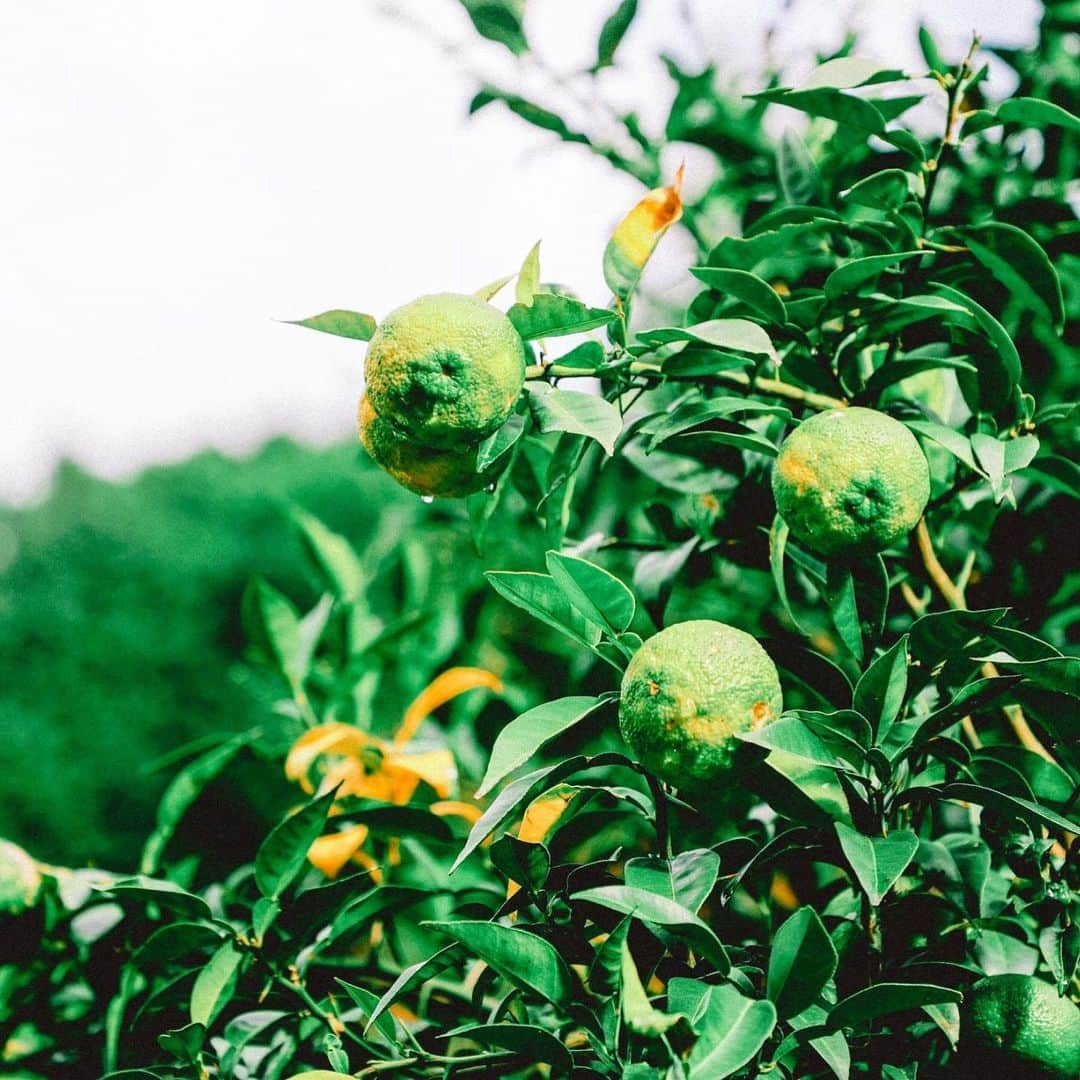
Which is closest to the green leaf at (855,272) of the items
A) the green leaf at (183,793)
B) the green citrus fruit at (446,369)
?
the green citrus fruit at (446,369)

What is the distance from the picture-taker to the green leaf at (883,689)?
0.58 metres

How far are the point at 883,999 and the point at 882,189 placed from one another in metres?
0.56

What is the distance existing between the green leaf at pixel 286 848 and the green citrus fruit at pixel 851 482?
15.6 inches

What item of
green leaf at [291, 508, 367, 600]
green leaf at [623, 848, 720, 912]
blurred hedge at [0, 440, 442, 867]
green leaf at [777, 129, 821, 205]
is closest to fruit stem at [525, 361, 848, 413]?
green leaf at [777, 129, 821, 205]

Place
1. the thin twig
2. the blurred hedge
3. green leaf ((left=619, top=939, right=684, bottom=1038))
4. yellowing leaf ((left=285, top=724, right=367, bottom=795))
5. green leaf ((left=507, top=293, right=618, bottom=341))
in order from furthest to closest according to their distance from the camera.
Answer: the blurred hedge
yellowing leaf ((left=285, top=724, right=367, bottom=795))
the thin twig
green leaf ((left=507, top=293, right=618, bottom=341))
green leaf ((left=619, top=939, right=684, bottom=1038))

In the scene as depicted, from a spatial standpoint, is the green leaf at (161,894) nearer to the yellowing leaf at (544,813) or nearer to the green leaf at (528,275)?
the yellowing leaf at (544,813)

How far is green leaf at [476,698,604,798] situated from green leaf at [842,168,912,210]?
0.36 meters

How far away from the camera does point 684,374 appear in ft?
2.28

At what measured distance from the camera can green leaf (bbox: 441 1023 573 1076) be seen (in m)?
0.51

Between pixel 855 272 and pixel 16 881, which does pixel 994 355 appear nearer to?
pixel 855 272

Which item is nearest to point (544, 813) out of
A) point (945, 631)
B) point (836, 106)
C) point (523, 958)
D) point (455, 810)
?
point (455, 810)

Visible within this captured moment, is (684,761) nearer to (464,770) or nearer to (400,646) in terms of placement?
(464,770)

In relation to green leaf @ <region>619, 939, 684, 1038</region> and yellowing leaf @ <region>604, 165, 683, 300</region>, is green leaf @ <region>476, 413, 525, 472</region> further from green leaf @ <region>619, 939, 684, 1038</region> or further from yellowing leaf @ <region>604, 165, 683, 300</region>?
green leaf @ <region>619, 939, 684, 1038</region>

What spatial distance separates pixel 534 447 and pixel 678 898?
435 millimetres
